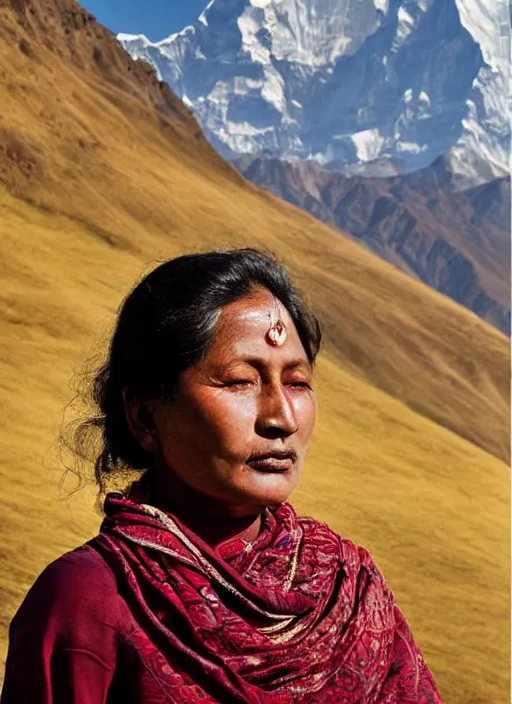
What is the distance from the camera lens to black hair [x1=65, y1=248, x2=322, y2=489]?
174 centimetres

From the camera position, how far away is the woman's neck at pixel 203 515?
1729 millimetres

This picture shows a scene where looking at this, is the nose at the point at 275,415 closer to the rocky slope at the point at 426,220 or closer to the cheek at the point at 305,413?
the cheek at the point at 305,413

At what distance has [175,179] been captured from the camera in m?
31.8

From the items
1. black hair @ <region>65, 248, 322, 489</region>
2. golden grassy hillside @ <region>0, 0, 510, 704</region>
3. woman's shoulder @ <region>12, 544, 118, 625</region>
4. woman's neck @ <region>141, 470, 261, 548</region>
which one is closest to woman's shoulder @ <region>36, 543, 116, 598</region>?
woman's shoulder @ <region>12, 544, 118, 625</region>

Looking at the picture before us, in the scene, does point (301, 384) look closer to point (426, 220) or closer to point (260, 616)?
point (260, 616)

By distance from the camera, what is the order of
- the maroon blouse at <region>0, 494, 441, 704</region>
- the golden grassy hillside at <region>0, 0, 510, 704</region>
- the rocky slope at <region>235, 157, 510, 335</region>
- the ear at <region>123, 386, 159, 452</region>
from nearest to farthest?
the maroon blouse at <region>0, 494, 441, 704</region>, the ear at <region>123, 386, 159, 452</region>, the golden grassy hillside at <region>0, 0, 510, 704</region>, the rocky slope at <region>235, 157, 510, 335</region>

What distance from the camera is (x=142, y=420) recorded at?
1.80 meters

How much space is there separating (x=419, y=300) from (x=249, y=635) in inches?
1305

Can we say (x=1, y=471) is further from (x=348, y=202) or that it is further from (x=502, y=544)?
(x=348, y=202)

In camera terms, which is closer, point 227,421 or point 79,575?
point 79,575

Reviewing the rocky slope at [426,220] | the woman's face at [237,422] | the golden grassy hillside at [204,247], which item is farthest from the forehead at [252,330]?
the rocky slope at [426,220]

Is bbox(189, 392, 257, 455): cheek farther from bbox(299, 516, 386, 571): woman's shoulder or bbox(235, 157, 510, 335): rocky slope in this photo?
bbox(235, 157, 510, 335): rocky slope

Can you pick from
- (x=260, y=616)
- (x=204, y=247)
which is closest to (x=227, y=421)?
(x=260, y=616)

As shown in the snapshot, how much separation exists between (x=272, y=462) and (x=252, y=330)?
0.81 ft
